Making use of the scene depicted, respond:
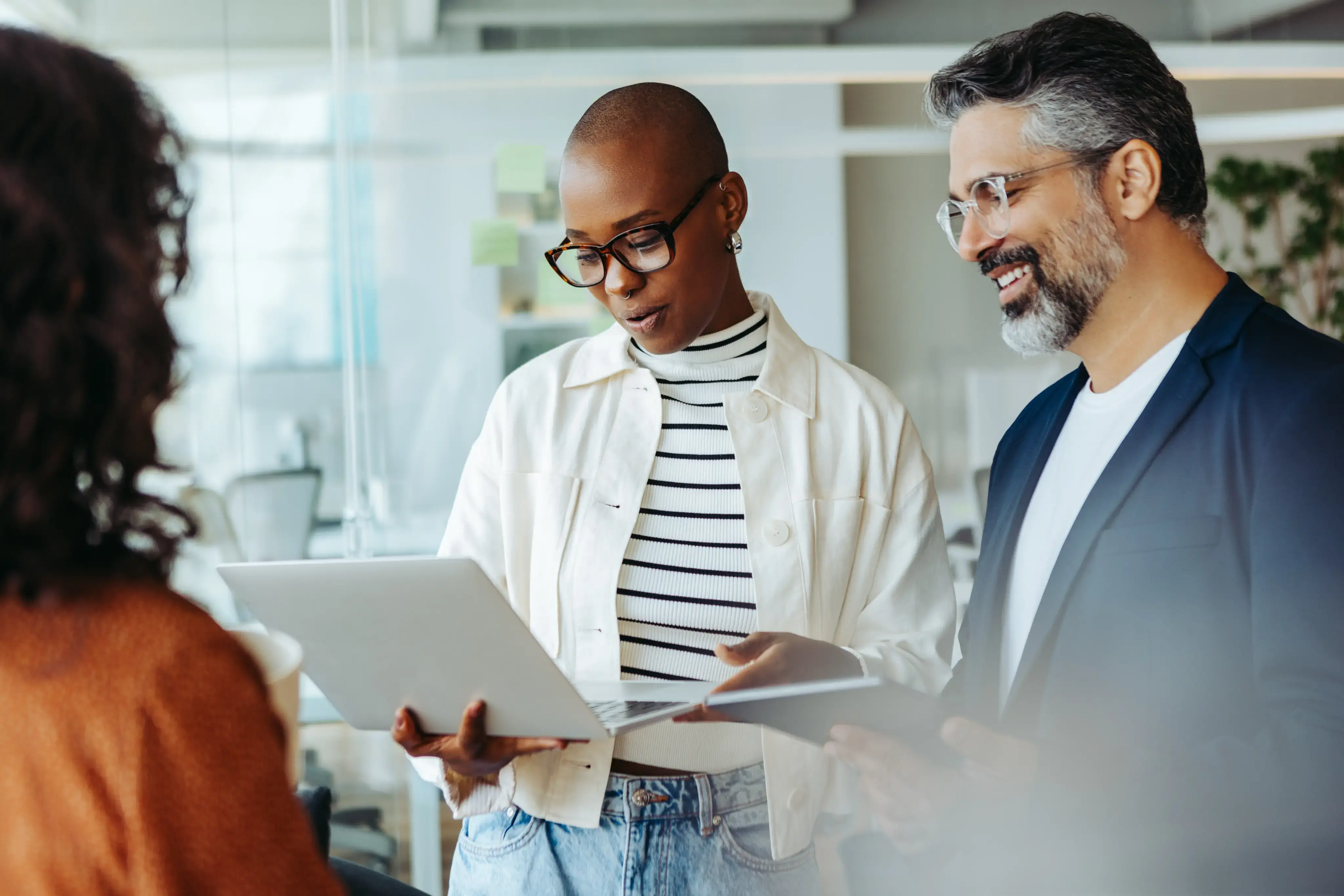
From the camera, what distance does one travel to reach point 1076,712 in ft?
3.84

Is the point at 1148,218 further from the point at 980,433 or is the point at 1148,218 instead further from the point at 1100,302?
the point at 980,433

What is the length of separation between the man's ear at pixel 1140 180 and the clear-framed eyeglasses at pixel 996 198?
0.13ft

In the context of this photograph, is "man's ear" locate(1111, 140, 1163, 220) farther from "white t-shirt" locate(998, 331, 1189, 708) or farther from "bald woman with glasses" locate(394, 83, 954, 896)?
"bald woman with glasses" locate(394, 83, 954, 896)

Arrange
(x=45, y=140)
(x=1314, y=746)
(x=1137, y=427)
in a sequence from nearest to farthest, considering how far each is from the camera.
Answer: (x=45, y=140), (x=1314, y=746), (x=1137, y=427)

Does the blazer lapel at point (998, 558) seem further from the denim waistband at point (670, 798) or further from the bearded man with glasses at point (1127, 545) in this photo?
the denim waistband at point (670, 798)

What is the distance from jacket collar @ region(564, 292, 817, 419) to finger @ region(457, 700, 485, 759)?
502 mm

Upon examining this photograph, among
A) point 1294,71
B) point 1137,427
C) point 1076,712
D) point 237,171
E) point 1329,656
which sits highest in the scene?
point 1294,71

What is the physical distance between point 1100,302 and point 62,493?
1052 millimetres

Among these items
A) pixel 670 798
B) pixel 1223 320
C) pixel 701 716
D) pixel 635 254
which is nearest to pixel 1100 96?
pixel 1223 320

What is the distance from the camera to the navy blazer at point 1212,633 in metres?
0.98

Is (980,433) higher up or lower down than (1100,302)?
lower down

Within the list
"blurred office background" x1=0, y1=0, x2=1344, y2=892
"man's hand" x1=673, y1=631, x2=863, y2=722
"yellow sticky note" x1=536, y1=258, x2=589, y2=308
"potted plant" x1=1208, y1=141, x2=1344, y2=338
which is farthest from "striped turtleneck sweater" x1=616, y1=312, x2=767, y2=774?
"potted plant" x1=1208, y1=141, x2=1344, y2=338

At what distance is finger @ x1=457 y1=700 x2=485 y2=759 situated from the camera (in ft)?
3.77

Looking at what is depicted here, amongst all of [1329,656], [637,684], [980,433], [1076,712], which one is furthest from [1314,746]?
[980,433]
